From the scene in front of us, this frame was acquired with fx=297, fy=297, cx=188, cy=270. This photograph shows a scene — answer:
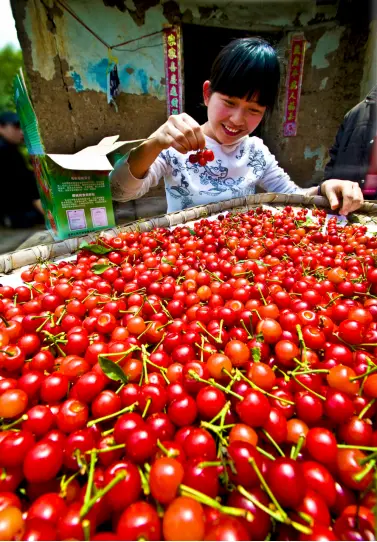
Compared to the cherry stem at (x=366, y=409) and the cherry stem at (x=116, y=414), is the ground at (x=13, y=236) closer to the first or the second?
the cherry stem at (x=116, y=414)

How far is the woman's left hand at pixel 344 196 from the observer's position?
6.12 feet

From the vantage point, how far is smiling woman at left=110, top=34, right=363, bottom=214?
5.49 ft

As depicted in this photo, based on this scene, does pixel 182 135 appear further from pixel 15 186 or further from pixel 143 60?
pixel 15 186

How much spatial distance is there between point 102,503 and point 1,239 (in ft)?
15.2

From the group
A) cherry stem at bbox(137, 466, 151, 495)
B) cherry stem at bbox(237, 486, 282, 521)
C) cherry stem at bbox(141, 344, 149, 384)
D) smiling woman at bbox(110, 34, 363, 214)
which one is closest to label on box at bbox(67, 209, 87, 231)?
smiling woman at bbox(110, 34, 363, 214)

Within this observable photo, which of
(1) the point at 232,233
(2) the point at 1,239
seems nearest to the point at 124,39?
(2) the point at 1,239

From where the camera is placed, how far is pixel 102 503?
17.1 inches

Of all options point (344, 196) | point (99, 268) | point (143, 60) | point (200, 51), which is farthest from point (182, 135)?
point (200, 51)

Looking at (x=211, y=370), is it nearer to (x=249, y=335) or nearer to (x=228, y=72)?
(x=249, y=335)

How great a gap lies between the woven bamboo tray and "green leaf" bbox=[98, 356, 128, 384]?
2.94ft

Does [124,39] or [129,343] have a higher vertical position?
[124,39]

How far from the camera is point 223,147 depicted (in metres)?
2.26

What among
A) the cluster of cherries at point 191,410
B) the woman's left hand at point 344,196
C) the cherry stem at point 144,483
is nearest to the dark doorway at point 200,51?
the woman's left hand at point 344,196

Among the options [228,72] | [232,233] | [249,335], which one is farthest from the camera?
[228,72]
